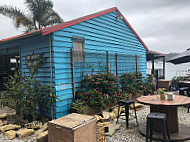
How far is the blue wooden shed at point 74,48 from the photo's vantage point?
14.7ft

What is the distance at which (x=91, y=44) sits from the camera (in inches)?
230

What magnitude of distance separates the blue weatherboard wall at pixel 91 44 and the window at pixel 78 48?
16 centimetres

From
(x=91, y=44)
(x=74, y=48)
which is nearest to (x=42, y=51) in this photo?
(x=74, y=48)

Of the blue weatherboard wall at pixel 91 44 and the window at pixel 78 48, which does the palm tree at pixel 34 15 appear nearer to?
the blue weatherboard wall at pixel 91 44

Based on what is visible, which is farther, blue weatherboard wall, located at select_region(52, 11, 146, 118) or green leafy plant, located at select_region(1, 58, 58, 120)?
blue weatherboard wall, located at select_region(52, 11, 146, 118)

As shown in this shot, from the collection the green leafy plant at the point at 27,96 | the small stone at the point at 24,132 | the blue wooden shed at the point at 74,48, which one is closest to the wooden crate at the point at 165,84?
the blue wooden shed at the point at 74,48

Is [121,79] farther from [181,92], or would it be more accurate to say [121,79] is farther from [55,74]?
[55,74]

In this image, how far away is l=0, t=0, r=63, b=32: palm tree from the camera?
1444 cm

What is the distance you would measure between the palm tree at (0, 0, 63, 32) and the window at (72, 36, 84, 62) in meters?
11.2

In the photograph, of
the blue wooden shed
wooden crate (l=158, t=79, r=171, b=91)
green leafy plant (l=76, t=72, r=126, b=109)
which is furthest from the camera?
wooden crate (l=158, t=79, r=171, b=91)

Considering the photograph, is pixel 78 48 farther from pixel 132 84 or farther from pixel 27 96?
pixel 132 84

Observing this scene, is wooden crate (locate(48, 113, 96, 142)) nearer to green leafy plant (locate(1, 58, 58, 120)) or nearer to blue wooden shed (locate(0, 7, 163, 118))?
green leafy plant (locate(1, 58, 58, 120))

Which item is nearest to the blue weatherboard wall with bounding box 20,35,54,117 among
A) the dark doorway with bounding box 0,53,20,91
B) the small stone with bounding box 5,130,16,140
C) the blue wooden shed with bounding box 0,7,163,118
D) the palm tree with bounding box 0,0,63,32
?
the blue wooden shed with bounding box 0,7,163,118

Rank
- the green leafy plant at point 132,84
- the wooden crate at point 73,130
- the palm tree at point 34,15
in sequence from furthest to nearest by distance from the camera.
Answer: the palm tree at point 34,15
the green leafy plant at point 132,84
the wooden crate at point 73,130
